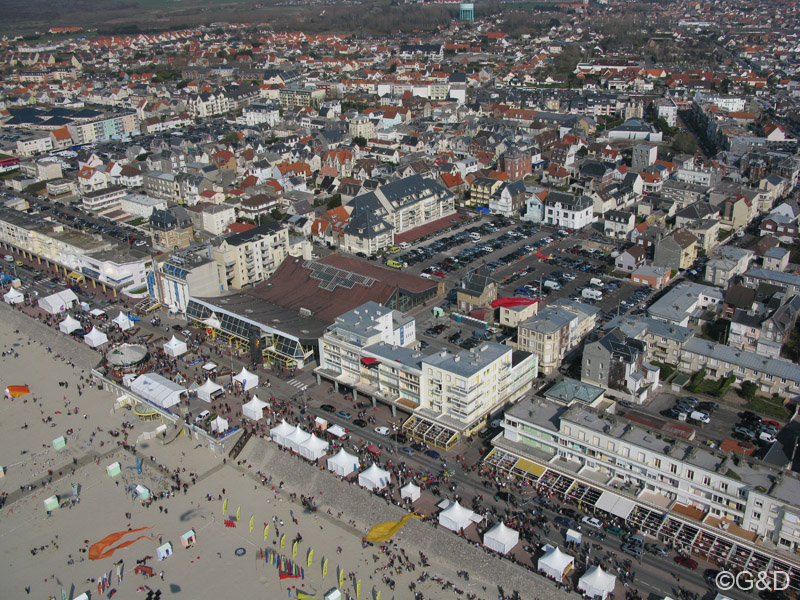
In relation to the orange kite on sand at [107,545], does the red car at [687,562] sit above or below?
above

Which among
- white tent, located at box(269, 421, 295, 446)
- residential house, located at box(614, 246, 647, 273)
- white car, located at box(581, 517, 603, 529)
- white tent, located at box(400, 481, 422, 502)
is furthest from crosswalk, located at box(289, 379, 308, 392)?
residential house, located at box(614, 246, 647, 273)

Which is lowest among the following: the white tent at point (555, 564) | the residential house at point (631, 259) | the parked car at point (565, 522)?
the parked car at point (565, 522)

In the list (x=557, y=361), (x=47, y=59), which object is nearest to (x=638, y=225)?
(x=557, y=361)

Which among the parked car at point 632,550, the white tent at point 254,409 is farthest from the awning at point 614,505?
the white tent at point 254,409

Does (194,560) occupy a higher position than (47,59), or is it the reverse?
(47,59)

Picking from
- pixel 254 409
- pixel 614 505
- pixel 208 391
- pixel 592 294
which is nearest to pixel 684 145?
pixel 592 294

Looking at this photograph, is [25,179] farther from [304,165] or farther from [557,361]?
[557,361]

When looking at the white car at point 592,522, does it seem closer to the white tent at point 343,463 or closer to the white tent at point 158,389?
the white tent at point 343,463
